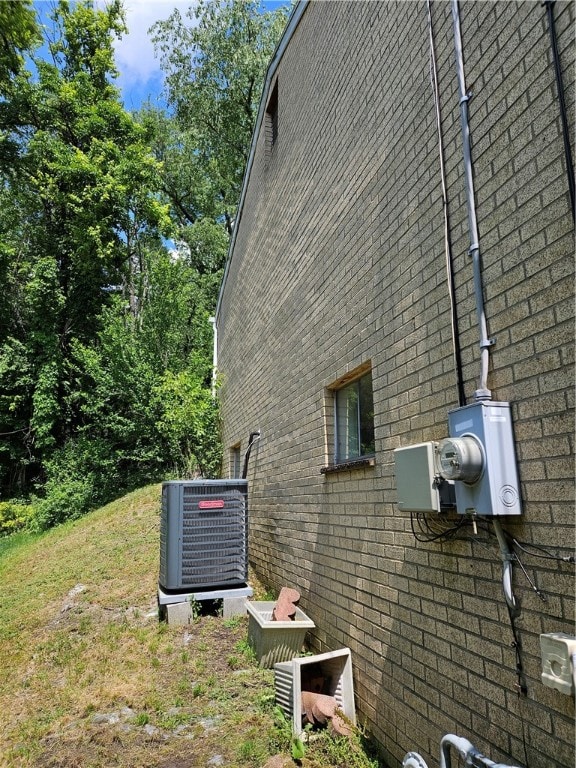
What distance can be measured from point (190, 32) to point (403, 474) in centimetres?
2060

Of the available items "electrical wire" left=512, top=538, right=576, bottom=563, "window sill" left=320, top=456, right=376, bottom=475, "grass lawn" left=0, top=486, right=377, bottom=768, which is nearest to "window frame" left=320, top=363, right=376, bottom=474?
"window sill" left=320, top=456, right=376, bottom=475

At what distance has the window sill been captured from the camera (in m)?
3.51

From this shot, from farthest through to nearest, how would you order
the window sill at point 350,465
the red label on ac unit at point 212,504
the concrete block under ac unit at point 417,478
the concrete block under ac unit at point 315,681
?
the red label on ac unit at point 212,504
the window sill at point 350,465
the concrete block under ac unit at point 315,681
the concrete block under ac unit at point 417,478

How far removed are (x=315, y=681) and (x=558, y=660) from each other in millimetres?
2392

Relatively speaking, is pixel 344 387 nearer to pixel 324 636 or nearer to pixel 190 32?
pixel 324 636

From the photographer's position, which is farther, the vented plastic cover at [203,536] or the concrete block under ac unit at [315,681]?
the vented plastic cover at [203,536]

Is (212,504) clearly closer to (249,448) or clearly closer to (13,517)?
(249,448)

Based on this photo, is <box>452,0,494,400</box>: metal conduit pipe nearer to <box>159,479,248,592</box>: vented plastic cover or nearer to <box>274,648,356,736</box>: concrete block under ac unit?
<box>274,648,356,736</box>: concrete block under ac unit

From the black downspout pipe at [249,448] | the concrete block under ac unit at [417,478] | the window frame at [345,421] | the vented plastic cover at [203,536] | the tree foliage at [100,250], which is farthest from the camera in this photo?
the tree foliage at [100,250]

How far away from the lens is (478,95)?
2.46 meters

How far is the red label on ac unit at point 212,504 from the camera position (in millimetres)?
5638

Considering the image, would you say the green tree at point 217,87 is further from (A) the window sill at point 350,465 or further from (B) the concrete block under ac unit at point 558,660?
(B) the concrete block under ac unit at point 558,660

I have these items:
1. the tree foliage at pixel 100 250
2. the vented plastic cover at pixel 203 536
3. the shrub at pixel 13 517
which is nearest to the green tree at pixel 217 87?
the tree foliage at pixel 100 250

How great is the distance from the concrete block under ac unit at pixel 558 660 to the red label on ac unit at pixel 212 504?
4272mm
